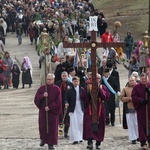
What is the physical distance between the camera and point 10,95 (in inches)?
1089

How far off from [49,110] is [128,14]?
3065 cm

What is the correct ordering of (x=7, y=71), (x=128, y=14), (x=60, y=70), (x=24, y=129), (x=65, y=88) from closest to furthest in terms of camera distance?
1. (x=65, y=88)
2. (x=24, y=129)
3. (x=60, y=70)
4. (x=7, y=71)
5. (x=128, y=14)

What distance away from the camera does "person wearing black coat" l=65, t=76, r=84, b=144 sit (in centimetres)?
1877

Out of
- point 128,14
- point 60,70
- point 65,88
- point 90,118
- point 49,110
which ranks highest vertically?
point 128,14

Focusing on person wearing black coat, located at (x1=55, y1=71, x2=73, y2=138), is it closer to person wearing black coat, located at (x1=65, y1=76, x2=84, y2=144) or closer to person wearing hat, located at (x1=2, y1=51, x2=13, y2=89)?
person wearing black coat, located at (x1=65, y1=76, x2=84, y2=144)

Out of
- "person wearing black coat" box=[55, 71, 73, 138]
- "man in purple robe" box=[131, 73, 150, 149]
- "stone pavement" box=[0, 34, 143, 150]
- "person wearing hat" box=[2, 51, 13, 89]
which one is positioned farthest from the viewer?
"person wearing hat" box=[2, 51, 13, 89]

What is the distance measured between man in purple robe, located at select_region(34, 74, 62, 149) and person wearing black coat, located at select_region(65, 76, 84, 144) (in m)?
0.63

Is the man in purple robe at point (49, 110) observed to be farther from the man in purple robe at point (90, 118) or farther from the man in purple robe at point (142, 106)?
the man in purple robe at point (142, 106)

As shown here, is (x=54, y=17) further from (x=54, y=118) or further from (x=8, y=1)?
(x=54, y=118)

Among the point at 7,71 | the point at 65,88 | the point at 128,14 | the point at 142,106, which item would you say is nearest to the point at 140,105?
the point at 142,106

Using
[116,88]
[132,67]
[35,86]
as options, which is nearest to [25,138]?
[116,88]

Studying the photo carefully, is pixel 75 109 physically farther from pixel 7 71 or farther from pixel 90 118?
pixel 7 71

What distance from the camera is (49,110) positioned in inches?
712

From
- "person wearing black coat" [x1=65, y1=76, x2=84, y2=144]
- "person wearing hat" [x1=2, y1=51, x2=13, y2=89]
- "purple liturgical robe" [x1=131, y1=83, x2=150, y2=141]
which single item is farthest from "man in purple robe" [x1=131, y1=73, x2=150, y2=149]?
"person wearing hat" [x1=2, y1=51, x2=13, y2=89]
